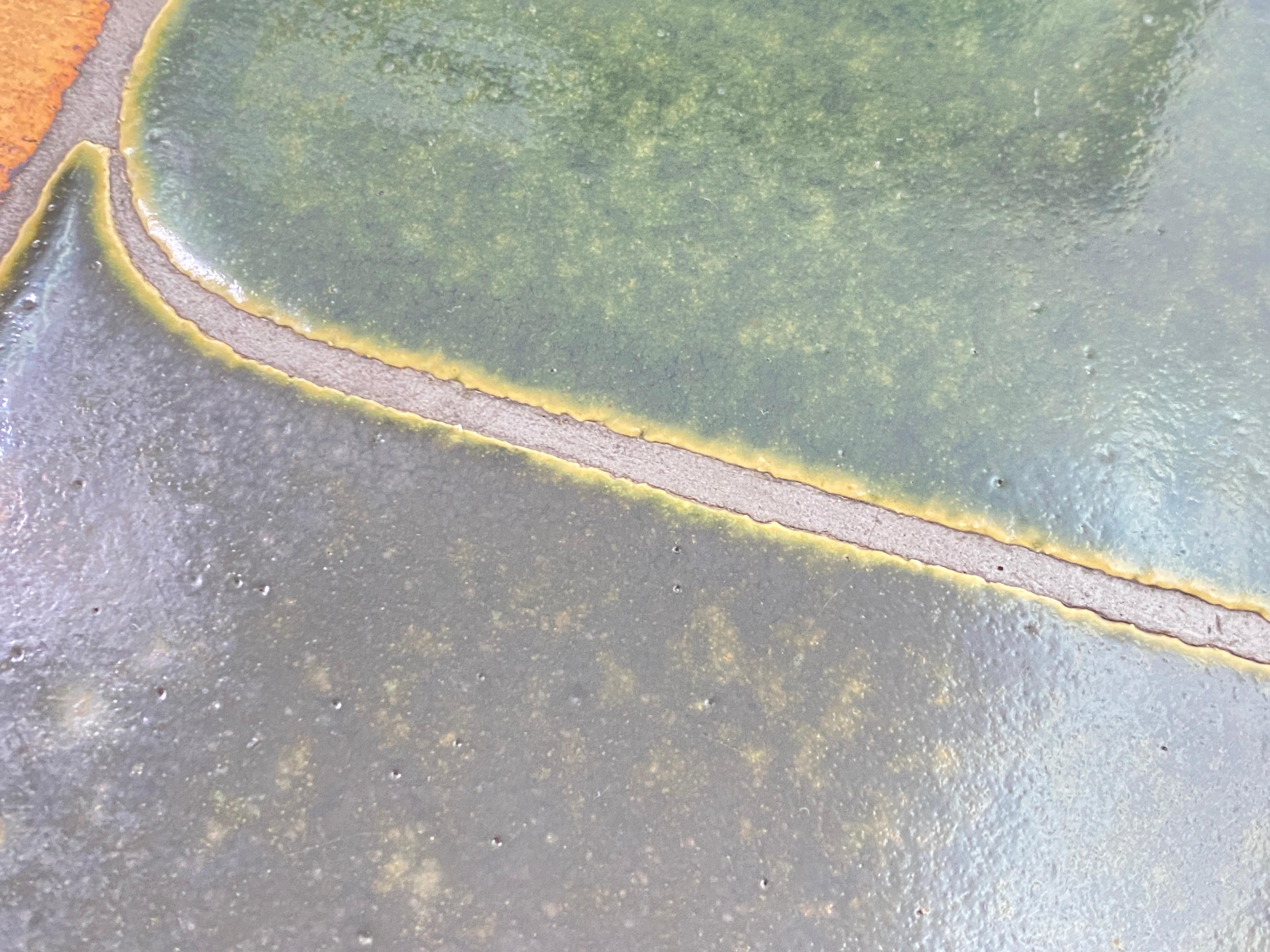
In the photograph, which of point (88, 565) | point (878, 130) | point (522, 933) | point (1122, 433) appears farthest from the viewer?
point (878, 130)

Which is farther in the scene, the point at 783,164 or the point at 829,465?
the point at 783,164

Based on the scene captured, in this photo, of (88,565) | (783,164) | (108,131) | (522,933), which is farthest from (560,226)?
(522,933)

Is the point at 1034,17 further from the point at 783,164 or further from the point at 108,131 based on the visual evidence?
the point at 108,131

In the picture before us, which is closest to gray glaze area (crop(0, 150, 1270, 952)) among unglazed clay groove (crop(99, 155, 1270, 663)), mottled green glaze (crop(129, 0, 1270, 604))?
unglazed clay groove (crop(99, 155, 1270, 663))

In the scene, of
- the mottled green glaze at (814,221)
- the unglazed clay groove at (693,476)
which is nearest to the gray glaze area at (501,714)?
the unglazed clay groove at (693,476)

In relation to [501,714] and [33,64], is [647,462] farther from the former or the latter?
[33,64]

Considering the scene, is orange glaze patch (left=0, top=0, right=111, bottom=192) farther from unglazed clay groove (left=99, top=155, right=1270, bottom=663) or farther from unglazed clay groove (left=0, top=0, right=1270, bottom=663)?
unglazed clay groove (left=99, top=155, right=1270, bottom=663)

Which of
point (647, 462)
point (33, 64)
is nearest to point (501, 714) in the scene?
point (647, 462)
